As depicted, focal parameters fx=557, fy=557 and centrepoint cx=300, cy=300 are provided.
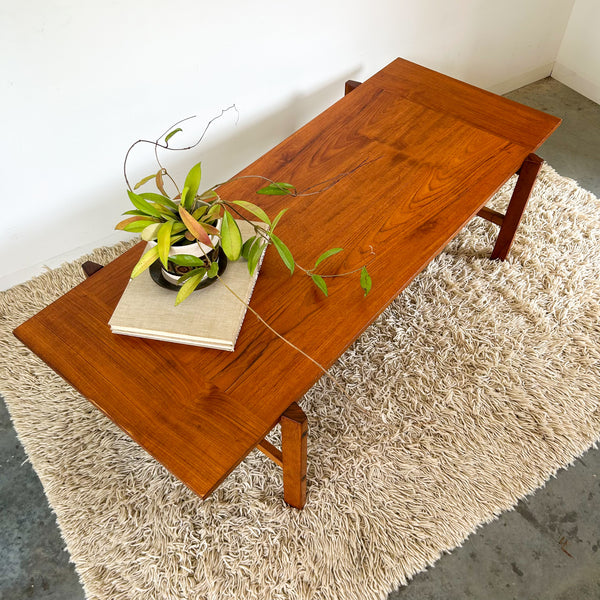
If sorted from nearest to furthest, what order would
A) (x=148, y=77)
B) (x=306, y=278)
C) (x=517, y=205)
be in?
(x=306, y=278) → (x=148, y=77) → (x=517, y=205)

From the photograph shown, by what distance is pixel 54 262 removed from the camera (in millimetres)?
1794

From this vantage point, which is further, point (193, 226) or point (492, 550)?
point (492, 550)

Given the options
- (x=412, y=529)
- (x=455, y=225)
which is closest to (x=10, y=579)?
(x=412, y=529)

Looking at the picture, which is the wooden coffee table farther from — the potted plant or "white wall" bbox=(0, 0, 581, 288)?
Answer: "white wall" bbox=(0, 0, 581, 288)

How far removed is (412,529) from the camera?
51.1 inches

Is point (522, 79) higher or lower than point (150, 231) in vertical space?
lower

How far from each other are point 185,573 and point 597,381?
47.0 inches

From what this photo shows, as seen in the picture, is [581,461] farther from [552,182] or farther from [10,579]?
[10,579]

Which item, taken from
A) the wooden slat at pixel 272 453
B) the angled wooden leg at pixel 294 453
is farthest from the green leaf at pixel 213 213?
the wooden slat at pixel 272 453

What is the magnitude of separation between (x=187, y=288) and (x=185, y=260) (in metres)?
0.05

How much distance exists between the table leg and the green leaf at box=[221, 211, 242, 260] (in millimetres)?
907

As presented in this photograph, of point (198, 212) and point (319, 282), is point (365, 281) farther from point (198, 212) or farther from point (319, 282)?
point (198, 212)

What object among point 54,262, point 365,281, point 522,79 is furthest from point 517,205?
point 54,262

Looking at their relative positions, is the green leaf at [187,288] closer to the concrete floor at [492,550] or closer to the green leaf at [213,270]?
the green leaf at [213,270]
